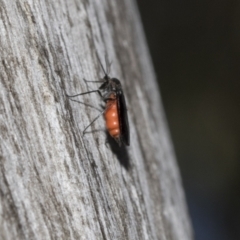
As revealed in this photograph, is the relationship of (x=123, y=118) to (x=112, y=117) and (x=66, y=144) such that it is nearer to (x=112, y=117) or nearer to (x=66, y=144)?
(x=112, y=117)

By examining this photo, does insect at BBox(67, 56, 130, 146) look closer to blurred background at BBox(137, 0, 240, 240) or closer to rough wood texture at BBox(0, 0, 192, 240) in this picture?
rough wood texture at BBox(0, 0, 192, 240)

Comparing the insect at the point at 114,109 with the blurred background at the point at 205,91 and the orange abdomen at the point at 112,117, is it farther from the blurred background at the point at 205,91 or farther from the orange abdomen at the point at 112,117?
the blurred background at the point at 205,91

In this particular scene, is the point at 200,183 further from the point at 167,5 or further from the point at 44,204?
the point at 44,204

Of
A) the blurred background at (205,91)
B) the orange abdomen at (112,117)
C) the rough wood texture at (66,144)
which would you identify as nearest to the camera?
the rough wood texture at (66,144)

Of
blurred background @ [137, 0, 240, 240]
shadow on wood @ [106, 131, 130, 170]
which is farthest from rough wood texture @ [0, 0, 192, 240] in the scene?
blurred background @ [137, 0, 240, 240]

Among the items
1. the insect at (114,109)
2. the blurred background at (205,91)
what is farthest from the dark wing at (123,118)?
the blurred background at (205,91)

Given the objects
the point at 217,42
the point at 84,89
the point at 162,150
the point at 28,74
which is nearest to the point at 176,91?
the point at 217,42

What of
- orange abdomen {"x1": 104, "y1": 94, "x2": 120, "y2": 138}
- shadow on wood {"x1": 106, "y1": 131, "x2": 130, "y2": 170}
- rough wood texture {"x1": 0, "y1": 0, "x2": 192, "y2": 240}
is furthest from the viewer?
orange abdomen {"x1": 104, "y1": 94, "x2": 120, "y2": 138}
